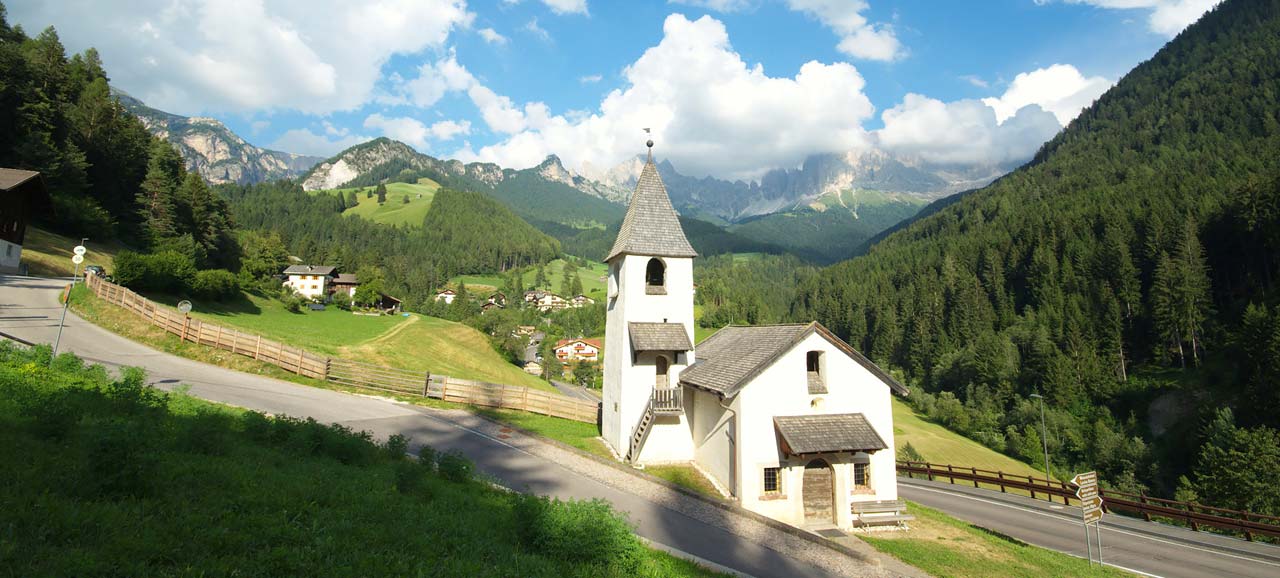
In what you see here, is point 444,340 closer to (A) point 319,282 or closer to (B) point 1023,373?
(A) point 319,282

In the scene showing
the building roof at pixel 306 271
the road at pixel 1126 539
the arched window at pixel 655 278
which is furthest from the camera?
the building roof at pixel 306 271

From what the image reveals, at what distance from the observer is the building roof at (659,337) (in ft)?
73.6

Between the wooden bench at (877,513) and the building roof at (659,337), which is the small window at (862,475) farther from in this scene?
the building roof at (659,337)

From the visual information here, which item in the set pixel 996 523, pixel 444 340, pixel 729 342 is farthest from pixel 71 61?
pixel 996 523

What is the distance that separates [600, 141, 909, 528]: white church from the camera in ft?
62.3

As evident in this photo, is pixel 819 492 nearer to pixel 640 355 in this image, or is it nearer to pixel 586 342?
pixel 640 355

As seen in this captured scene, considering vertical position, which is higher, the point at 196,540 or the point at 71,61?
the point at 71,61

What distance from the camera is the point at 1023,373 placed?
86125 mm

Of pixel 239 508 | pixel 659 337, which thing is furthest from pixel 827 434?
pixel 239 508

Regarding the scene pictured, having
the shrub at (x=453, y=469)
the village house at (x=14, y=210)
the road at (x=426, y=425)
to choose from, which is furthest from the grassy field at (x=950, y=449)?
the village house at (x=14, y=210)

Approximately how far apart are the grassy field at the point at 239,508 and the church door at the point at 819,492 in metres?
9.88

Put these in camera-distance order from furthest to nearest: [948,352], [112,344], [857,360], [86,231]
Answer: [948,352]
[86,231]
[112,344]
[857,360]

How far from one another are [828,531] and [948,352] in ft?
335

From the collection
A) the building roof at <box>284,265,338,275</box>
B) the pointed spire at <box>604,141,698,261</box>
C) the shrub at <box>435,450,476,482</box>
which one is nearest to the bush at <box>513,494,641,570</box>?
the shrub at <box>435,450,476,482</box>
